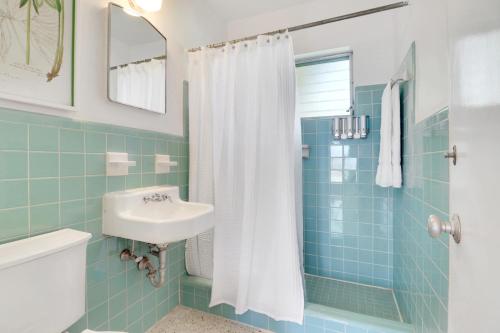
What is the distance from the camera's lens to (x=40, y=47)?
3.05 feet

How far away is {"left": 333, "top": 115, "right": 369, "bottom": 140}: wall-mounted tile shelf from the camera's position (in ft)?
6.35

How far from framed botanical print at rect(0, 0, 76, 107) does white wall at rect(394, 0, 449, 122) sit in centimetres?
155

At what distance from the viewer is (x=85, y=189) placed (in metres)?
1.11

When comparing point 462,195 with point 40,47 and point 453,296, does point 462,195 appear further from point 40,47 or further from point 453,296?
point 40,47

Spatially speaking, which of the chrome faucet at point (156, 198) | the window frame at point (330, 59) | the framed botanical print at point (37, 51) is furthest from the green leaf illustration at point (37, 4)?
the window frame at point (330, 59)

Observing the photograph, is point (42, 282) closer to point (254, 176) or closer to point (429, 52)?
point (254, 176)

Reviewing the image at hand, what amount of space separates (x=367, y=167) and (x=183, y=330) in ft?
6.03

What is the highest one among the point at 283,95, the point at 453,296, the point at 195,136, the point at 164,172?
the point at 283,95

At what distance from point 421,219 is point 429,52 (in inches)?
31.8

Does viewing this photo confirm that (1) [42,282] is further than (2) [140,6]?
No

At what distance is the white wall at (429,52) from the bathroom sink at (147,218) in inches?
46.4

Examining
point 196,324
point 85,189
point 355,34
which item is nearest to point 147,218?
point 85,189

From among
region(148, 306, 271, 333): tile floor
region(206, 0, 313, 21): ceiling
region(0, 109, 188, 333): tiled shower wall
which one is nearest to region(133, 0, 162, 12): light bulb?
region(0, 109, 188, 333): tiled shower wall

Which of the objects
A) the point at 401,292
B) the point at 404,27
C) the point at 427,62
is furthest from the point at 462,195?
the point at 404,27
